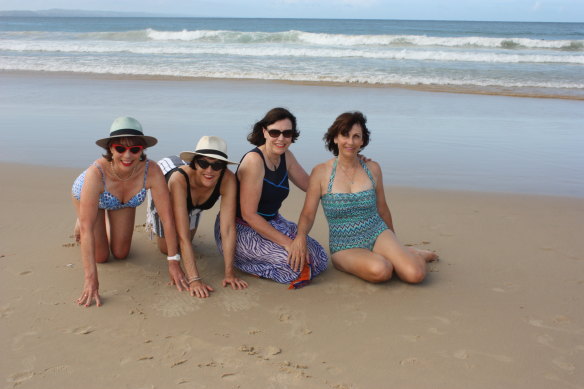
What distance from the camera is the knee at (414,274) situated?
14.4 ft

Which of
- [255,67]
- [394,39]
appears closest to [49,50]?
[255,67]

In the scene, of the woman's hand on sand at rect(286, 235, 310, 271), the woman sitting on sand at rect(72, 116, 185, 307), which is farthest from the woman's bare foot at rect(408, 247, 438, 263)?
the woman sitting on sand at rect(72, 116, 185, 307)

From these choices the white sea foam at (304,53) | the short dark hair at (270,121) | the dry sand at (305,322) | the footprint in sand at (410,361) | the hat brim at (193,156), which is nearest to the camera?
the dry sand at (305,322)

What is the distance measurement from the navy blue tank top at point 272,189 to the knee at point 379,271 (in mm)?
921

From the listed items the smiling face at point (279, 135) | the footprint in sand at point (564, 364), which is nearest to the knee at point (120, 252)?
the smiling face at point (279, 135)

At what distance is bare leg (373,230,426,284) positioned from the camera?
4387 millimetres

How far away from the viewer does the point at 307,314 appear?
12.9 feet

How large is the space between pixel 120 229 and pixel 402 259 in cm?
235

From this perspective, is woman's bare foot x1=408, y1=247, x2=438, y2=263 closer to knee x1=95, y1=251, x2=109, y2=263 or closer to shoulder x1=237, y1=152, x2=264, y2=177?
shoulder x1=237, y1=152, x2=264, y2=177

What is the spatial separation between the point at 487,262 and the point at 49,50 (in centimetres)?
2493

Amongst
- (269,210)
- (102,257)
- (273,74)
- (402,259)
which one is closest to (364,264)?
(402,259)

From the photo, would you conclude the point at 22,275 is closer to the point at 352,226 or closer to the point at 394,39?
the point at 352,226

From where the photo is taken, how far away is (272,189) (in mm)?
4484

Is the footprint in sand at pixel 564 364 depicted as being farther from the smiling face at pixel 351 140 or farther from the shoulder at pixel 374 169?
the smiling face at pixel 351 140
